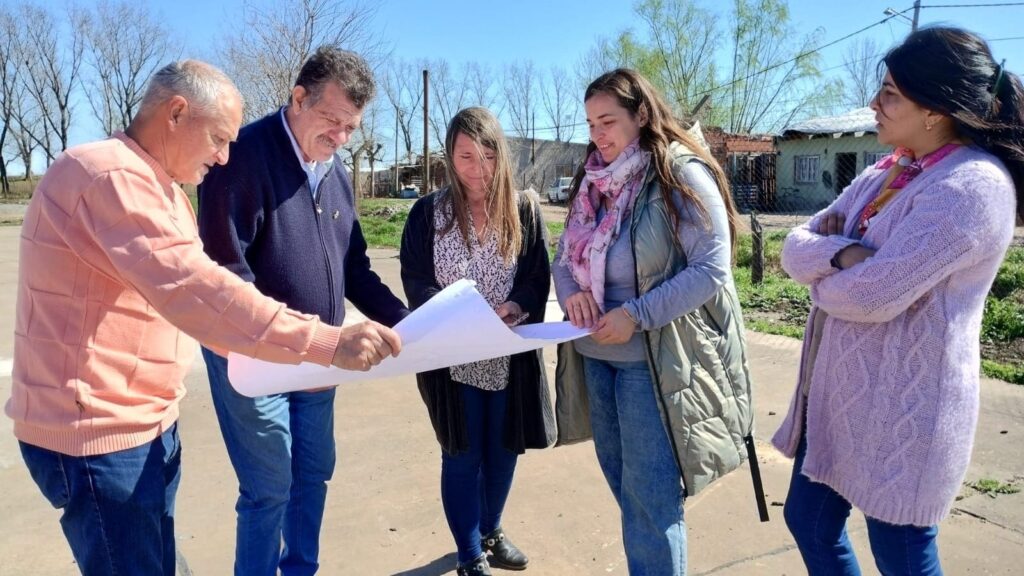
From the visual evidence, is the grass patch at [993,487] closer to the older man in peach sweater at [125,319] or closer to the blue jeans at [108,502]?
the older man in peach sweater at [125,319]

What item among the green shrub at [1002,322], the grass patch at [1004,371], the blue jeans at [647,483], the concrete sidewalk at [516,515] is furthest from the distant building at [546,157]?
the blue jeans at [647,483]

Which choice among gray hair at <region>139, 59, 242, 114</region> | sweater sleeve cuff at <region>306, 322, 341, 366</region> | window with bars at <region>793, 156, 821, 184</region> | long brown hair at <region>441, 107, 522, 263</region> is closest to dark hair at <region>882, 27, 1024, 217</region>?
long brown hair at <region>441, 107, 522, 263</region>

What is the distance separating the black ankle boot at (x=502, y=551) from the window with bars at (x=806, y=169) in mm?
28814

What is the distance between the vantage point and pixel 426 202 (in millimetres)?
2961

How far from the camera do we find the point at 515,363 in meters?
2.87

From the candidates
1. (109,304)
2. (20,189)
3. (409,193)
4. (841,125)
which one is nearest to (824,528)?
(109,304)

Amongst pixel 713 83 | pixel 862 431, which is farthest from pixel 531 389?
pixel 713 83

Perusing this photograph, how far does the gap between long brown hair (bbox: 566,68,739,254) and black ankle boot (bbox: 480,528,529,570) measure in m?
1.52

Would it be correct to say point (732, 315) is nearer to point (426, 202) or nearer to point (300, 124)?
point (426, 202)

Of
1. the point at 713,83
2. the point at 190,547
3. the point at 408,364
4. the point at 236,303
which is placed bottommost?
the point at 190,547

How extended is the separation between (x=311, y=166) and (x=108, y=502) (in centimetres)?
121

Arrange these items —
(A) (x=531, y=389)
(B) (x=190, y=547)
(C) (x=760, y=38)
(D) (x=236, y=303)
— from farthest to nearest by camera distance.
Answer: (C) (x=760, y=38) → (B) (x=190, y=547) → (A) (x=531, y=389) → (D) (x=236, y=303)

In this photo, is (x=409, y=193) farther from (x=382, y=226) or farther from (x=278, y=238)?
(x=278, y=238)

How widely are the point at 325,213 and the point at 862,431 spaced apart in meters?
1.79
